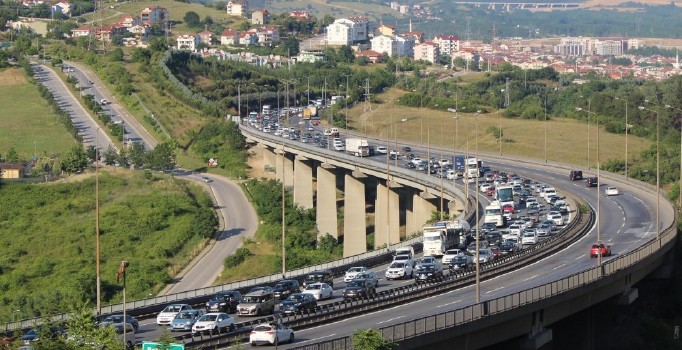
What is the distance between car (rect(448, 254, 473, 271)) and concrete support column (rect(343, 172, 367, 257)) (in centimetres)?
3887

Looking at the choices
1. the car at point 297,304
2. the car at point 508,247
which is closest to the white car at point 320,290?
the car at point 297,304

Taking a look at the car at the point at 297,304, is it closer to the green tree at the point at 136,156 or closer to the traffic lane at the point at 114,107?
the green tree at the point at 136,156

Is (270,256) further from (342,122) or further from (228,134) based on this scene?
(342,122)

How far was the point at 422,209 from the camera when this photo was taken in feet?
317

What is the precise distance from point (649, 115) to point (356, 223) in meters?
59.7

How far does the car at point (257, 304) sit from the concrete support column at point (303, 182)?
66.8 m

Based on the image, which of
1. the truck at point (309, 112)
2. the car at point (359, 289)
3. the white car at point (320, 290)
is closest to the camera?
the car at point (359, 289)

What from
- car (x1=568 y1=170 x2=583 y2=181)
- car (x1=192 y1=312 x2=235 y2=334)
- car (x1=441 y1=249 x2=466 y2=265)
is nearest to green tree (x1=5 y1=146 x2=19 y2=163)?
car (x1=568 y1=170 x2=583 y2=181)

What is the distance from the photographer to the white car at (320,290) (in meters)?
53.1

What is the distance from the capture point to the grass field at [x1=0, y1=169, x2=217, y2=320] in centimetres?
8425

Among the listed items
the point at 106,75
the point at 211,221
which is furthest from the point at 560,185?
the point at 106,75

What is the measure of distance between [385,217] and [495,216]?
2186cm

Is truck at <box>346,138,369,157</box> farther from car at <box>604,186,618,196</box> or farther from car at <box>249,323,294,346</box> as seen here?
car at <box>249,323,294,346</box>

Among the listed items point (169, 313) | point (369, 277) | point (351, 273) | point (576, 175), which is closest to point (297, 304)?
point (169, 313)
